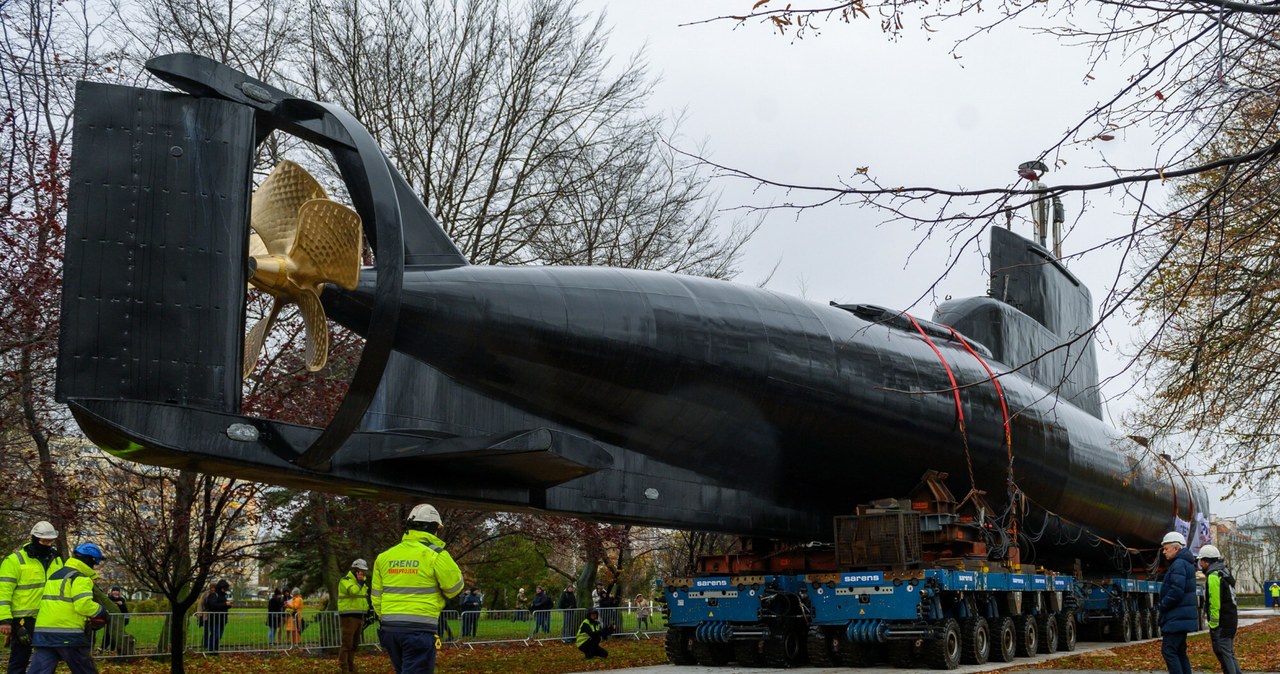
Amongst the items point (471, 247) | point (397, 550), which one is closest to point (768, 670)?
point (397, 550)

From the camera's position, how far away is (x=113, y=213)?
7109 mm

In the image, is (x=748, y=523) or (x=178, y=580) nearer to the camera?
(x=748, y=523)

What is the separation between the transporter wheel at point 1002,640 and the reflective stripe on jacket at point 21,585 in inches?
389

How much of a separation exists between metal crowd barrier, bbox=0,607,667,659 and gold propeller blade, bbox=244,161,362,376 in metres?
7.83

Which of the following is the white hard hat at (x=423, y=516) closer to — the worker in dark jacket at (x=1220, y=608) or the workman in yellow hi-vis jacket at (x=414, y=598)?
the workman in yellow hi-vis jacket at (x=414, y=598)

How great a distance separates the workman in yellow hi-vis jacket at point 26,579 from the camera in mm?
8938

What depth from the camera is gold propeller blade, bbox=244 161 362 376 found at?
7949mm

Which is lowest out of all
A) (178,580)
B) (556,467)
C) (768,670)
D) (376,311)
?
(768,670)

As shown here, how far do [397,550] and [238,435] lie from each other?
1.24 m

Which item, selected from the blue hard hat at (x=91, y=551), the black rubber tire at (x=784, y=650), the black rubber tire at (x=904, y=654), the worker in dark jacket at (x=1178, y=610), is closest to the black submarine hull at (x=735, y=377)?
the black rubber tire at (x=784, y=650)

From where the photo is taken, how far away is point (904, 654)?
40.1 ft

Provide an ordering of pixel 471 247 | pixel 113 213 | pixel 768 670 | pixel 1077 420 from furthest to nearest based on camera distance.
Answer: pixel 471 247
pixel 1077 420
pixel 768 670
pixel 113 213

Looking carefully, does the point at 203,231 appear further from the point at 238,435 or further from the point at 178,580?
the point at 178,580

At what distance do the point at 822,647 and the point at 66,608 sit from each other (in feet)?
24.1
